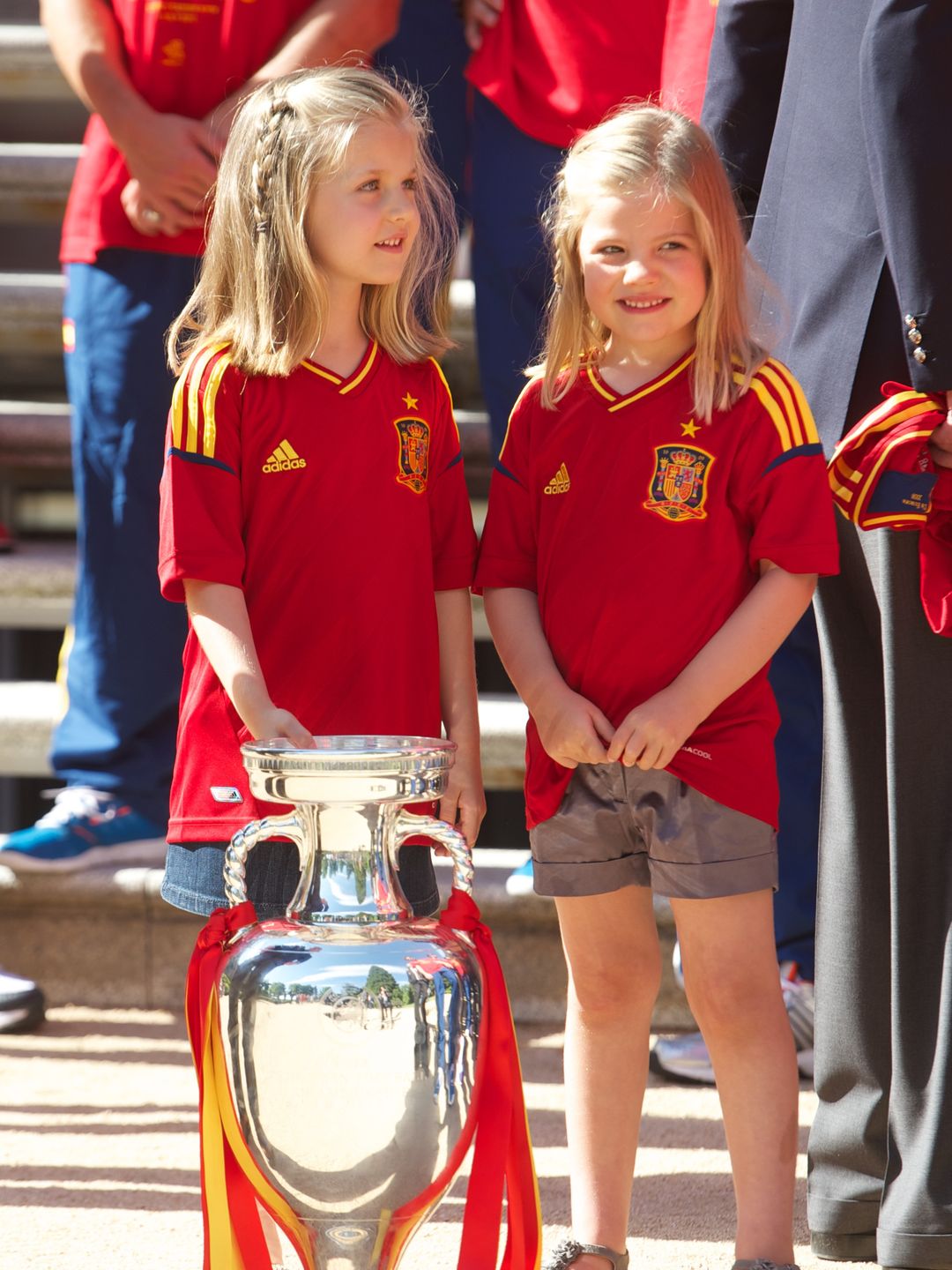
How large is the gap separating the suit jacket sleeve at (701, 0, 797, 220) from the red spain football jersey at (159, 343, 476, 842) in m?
0.66

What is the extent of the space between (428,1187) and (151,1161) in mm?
970

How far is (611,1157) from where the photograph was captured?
1.90 meters

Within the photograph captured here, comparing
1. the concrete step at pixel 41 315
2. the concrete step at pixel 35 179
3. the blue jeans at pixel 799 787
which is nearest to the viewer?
the blue jeans at pixel 799 787

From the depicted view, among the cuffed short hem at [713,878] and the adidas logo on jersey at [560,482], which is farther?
the adidas logo on jersey at [560,482]

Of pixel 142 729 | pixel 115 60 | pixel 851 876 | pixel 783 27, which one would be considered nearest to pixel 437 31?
pixel 115 60

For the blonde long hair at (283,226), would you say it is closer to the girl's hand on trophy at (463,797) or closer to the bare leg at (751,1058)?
the girl's hand on trophy at (463,797)

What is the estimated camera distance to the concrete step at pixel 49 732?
10.7 feet

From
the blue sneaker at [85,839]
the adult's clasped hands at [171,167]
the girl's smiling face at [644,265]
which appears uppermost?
the adult's clasped hands at [171,167]

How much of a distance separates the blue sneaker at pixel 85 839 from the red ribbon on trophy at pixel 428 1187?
155 cm

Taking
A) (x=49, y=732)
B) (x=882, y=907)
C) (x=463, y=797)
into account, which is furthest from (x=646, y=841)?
(x=49, y=732)

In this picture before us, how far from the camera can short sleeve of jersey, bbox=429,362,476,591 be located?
200 cm

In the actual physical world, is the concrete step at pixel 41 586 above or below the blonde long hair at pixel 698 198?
below

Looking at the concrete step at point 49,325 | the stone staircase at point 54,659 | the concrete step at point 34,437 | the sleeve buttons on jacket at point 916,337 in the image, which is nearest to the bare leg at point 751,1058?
the sleeve buttons on jacket at point 916,337

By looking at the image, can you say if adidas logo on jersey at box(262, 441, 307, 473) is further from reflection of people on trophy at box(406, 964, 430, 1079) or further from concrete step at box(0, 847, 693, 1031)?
concrete step at box(0, 847, 693, 1031)
